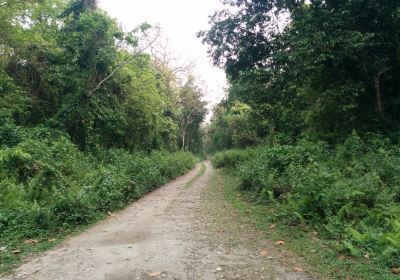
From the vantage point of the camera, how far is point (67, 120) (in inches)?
603

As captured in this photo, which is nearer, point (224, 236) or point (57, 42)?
point (224, 236)

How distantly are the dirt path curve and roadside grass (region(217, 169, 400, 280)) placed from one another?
0.49 metres

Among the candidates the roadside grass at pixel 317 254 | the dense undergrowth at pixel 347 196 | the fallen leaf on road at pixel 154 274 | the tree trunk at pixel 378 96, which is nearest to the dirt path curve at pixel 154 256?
the fallen leaf on road at pixel 154 274

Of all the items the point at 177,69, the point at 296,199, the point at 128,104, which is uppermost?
the point at 177,69

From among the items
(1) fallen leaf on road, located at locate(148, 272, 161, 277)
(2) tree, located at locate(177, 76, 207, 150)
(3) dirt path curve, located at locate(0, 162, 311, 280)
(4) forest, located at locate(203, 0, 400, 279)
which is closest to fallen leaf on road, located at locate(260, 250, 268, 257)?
(3) dirt path curve, located at locate(0, 162, 311, 280)

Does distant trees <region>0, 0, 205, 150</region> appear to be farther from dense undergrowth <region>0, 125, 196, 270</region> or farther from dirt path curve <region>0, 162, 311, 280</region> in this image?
dirt path curve <region>0, 162, 311, 280</region>

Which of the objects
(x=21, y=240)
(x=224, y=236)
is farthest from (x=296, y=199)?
(x=21, y=240)

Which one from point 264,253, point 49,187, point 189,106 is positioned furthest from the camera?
point 189,106

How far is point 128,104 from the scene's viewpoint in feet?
66.6

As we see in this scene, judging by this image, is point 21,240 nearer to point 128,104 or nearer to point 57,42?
point 57,42

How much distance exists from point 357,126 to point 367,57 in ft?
9.71

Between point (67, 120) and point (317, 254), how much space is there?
13026 mm

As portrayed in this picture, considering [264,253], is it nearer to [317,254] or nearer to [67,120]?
[317,254]

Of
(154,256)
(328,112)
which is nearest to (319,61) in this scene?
(328,112)
